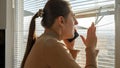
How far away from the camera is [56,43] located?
1.04 metres

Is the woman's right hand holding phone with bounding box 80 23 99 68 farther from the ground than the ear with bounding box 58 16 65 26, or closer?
closer

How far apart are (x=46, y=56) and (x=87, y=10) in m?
0.61

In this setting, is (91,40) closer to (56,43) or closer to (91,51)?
(91,51)

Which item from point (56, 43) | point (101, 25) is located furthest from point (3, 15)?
point (56, 43)

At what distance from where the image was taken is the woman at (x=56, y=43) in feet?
3.37

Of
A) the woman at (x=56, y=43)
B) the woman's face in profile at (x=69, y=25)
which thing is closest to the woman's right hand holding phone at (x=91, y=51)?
the woman at (x=56, y=43)

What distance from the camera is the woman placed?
1.03 m

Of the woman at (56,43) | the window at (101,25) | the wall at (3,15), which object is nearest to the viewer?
the woman at (56,43)

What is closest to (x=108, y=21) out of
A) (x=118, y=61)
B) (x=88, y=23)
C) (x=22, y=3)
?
(x=88, y=23)

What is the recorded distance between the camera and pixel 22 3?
87.0 inches

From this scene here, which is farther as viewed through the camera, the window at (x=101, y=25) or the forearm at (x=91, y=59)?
the window at (x=101, y=25)

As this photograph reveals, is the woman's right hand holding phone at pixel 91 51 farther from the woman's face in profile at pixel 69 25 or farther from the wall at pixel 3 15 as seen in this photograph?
the wall at pixel 3 15

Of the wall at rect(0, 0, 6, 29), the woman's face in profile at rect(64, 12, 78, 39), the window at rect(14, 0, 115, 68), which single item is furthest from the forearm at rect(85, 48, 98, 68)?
the wall at rect(0, 0, 6, 29)

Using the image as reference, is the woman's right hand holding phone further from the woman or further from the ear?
the ear
